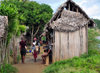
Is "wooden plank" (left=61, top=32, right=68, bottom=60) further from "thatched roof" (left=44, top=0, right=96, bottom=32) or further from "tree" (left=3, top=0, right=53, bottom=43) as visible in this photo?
"tree" (left=3, top=0, right=53, bottom=43)

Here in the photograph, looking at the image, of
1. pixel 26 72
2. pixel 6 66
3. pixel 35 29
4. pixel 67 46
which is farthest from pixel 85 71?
pixel 35 29

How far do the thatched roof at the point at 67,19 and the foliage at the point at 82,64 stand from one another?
70.0 inches

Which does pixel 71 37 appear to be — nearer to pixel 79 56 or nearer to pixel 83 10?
pixel 79 56

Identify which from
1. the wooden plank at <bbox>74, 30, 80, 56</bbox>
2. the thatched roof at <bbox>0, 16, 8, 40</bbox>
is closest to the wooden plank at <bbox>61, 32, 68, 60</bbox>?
the wooden plank at <bbox>74, 30, 80, 56</bbox>

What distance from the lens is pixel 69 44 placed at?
720cm

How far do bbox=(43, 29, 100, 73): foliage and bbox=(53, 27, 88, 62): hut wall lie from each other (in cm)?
52

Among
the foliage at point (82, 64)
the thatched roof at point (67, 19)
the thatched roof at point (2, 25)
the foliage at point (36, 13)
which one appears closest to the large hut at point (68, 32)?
the thatched roof at point (67, 19)

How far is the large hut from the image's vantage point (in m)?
7.05

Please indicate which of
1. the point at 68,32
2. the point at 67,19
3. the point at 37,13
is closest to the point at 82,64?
the point at 68,32

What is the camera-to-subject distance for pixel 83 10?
7680mm

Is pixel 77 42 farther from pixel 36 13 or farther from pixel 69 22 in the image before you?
pixel 36 13

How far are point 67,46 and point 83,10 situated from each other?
8.83 feet

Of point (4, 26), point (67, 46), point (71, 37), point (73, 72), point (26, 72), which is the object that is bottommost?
point (26, 72)

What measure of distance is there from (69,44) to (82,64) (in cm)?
174
